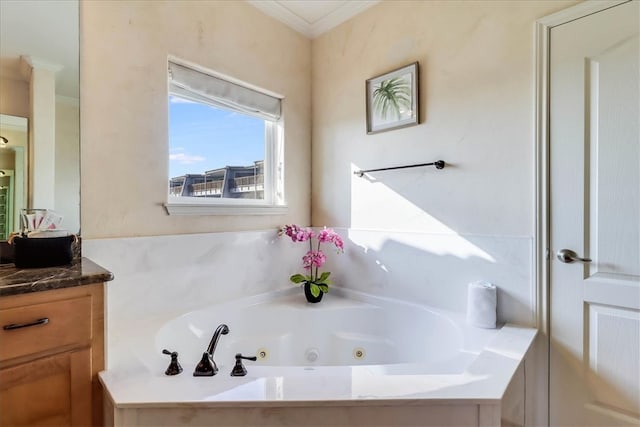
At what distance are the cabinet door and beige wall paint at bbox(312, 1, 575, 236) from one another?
1.63 meters

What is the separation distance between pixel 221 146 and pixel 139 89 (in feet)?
1.85

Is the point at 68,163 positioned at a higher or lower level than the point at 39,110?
lower

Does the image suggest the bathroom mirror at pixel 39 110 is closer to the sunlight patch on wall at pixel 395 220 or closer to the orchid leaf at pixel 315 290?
the orchid leaf at pixel 315 290

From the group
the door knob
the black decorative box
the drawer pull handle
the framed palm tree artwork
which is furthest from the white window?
the door knob

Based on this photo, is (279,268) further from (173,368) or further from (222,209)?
(173,368)

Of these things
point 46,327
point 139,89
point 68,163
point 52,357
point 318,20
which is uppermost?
point 318,20

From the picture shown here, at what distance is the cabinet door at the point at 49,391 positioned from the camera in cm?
96

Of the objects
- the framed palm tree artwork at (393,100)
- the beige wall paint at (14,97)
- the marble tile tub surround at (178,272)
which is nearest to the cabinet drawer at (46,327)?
the marble tile tub surround at (178,272)

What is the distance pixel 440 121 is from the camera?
5.86 feet

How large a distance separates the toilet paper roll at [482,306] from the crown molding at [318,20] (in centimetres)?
189

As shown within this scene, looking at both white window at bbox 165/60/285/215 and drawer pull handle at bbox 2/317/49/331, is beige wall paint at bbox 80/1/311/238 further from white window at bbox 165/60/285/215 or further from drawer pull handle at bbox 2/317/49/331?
drawer pull handle at bbox 2/317/49/331

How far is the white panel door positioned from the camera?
1273mm

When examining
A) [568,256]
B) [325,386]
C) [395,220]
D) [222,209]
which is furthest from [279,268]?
[568,256]

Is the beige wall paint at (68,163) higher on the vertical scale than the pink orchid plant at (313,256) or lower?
higher
